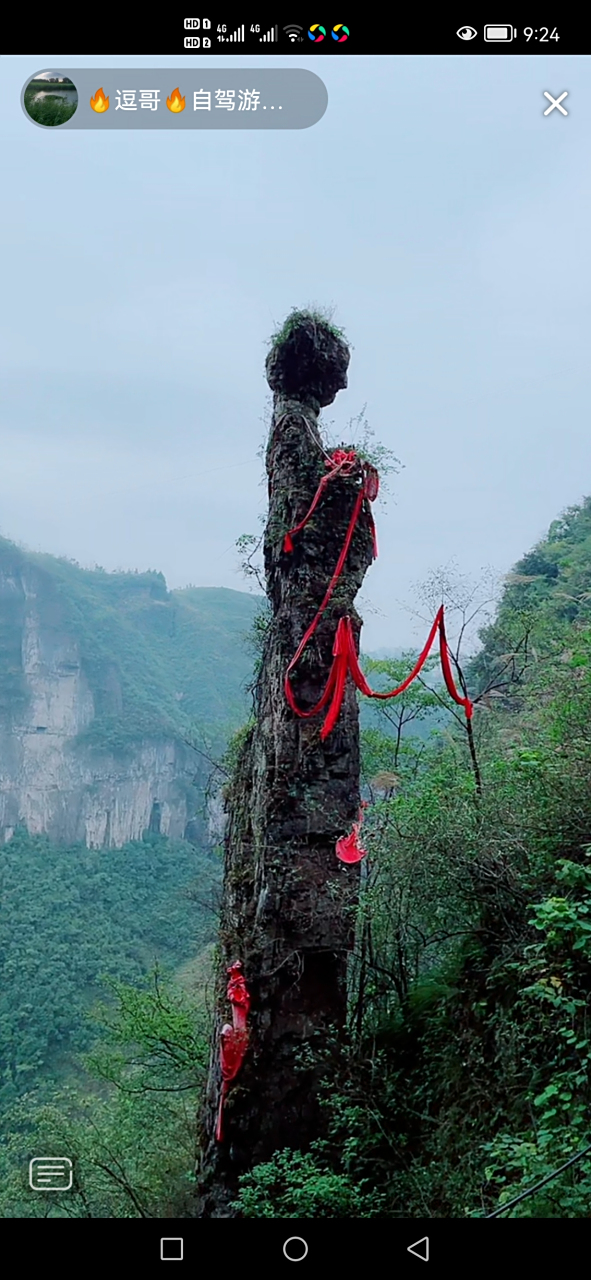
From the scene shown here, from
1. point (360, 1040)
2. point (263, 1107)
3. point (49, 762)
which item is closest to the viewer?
point (360, 1040)

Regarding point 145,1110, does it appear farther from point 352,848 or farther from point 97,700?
point 97,700

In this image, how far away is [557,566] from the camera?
14352mm

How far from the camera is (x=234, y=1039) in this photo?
16.0ft
